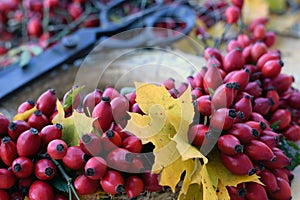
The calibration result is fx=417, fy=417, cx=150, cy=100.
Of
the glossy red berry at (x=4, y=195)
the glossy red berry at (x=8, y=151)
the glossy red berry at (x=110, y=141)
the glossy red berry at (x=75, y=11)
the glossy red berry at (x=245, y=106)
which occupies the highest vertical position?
the glossy red berry at (x=245, y=106)

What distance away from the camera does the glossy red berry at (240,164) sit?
501mm

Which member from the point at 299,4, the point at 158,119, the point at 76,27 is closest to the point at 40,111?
the point at 158,119

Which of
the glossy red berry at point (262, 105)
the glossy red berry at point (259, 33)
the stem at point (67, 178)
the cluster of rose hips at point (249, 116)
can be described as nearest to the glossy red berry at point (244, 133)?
the cluster of rose hips at point (249, 116)

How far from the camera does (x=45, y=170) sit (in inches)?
19.5

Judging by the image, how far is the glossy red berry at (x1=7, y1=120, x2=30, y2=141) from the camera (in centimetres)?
53

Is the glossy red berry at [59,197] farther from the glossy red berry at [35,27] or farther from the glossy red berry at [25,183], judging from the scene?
the glossy red berry at [35,27]

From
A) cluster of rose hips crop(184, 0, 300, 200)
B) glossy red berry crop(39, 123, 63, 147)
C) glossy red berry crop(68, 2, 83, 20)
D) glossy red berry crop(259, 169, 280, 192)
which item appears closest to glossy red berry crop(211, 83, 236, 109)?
cluster of rose hips crop(184, 0, 300, 200)

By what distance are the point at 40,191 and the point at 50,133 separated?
0.24ft

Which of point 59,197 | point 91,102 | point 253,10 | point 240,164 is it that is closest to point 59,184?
point 59,197

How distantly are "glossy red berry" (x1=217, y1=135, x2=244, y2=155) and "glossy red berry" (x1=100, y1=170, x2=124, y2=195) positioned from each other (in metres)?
0.13

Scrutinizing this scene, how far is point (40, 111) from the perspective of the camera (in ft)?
1.84

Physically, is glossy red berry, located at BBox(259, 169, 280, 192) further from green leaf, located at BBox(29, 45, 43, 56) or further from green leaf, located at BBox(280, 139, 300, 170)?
green leaf, located at BBox(29, 45, 43, 56)

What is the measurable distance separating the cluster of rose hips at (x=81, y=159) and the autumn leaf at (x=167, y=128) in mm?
24

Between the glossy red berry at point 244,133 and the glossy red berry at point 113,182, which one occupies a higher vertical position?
the glossy red berry at point 244,133
